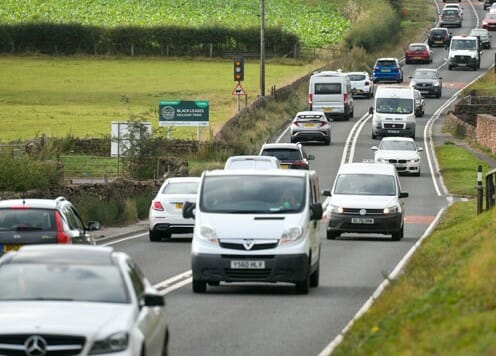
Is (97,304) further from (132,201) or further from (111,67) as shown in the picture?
(111,67)

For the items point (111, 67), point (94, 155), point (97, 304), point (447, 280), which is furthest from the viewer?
point (111, 67)

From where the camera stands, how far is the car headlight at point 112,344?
40.7 feet

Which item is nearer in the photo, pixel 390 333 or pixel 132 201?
pixel 390 333

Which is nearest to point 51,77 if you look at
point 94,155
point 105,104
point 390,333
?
point 105,104

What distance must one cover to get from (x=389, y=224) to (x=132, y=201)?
9.62 m

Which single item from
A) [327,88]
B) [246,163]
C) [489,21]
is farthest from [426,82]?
[246,163]

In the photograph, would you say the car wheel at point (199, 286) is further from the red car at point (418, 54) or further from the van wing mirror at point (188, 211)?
the red car at point (418, 54)

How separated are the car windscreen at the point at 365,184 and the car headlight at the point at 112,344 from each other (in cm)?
2496

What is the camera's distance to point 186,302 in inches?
840

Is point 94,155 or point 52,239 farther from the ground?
point 52,239

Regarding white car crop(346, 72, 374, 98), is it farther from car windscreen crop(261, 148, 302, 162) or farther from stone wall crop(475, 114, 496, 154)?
car windscreen crop(261, 148, 302, 162)

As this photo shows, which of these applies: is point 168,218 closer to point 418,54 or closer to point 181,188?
point 181,188

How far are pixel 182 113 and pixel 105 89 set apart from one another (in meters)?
27.4

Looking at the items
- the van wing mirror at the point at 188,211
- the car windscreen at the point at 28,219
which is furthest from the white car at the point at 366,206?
the car windscreen at the point at 28,219
